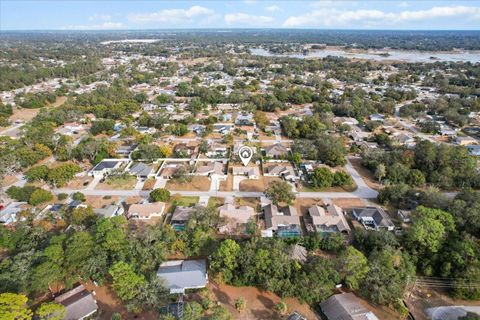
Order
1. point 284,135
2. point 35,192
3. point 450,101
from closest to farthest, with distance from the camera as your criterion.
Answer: point 35,192 < point 284,135 < point 450,101

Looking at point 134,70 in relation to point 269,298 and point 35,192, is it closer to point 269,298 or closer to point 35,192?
point 35,192

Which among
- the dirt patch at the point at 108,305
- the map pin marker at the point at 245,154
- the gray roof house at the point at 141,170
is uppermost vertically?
the map pin marker at the point at 245,154

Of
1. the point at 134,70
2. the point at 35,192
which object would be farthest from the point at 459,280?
the point at 134,70

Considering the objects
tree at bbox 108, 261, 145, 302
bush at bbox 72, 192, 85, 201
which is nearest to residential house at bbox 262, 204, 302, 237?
tree at bbox 108, 261, 145, 302

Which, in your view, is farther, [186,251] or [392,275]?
[186,251]

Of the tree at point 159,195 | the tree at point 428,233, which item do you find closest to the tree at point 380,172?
the tree at point 428,233

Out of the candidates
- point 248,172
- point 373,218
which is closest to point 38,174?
point 248,172

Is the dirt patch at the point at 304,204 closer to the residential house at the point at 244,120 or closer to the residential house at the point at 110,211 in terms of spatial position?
the residential house at the point at 110,211
